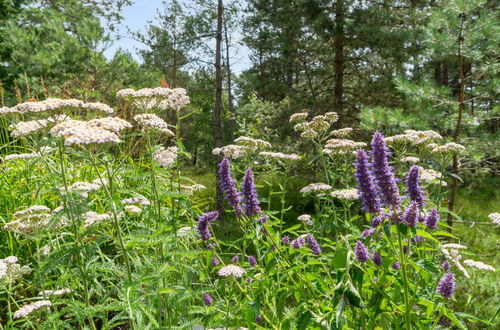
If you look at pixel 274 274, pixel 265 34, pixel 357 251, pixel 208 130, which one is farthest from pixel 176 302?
pixel 208 130

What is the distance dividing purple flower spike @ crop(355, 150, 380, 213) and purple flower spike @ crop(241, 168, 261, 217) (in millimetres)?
776

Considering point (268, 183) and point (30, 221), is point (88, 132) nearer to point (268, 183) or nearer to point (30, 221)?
point (30, 221)

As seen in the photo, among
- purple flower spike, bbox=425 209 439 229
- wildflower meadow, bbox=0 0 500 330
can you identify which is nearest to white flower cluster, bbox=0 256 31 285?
wildflower meadow, bbox=0 0 500 330

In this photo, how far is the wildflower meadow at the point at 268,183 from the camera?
210 centimetres

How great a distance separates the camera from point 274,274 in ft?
8.20

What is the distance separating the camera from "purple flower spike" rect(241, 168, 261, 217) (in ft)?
8.29

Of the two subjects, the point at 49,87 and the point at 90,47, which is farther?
the point at 90,47

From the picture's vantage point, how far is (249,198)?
2.55 meters

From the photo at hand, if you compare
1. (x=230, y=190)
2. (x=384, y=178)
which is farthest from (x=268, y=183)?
(x=384, y=178)

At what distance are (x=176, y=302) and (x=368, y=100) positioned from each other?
9954 mm

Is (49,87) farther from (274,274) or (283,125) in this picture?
(274,274)

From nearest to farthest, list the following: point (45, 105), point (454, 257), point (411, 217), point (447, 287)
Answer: point (411, 217) → point (447, 287) → point (45, 105) → point (454, 257)

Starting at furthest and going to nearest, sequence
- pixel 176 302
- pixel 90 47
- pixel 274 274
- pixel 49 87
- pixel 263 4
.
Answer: pixel 90 47
pixel 263 4
pixel 49 87
pixel 274 274
pixel 176 302

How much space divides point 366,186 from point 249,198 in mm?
843
